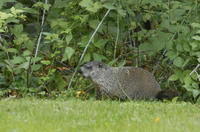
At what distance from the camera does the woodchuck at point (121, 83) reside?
22.4ft

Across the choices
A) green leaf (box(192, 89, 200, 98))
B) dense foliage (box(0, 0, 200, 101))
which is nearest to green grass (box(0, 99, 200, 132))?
green leaf (box(192, 89, 200, 98))

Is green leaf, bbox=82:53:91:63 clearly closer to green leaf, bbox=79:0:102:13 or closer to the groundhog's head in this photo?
the groundhog's head

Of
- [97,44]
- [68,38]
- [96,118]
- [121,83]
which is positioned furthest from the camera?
[97,44]

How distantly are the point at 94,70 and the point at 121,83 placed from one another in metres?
0.52

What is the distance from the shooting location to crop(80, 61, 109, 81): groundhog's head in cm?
691

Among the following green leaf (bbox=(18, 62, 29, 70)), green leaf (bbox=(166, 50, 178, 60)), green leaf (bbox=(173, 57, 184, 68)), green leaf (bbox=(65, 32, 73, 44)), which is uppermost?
green leaf (bbox=(65, 32, 73, 44))

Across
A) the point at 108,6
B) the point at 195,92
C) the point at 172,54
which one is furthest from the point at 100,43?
A: the point at 195,92

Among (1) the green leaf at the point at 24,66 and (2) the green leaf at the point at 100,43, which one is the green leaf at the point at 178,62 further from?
(1) the green leaf at the point at 24,66

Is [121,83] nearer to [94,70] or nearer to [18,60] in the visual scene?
[94,70]

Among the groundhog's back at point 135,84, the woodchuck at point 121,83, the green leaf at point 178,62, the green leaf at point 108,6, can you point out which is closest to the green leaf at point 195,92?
the woodchuck at point 121,83

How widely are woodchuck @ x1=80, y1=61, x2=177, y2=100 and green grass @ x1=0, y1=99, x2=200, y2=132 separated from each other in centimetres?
159

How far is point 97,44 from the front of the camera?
7.50 meters

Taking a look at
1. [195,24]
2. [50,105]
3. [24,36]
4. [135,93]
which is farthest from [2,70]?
[195,24]

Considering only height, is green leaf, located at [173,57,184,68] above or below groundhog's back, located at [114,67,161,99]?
above
